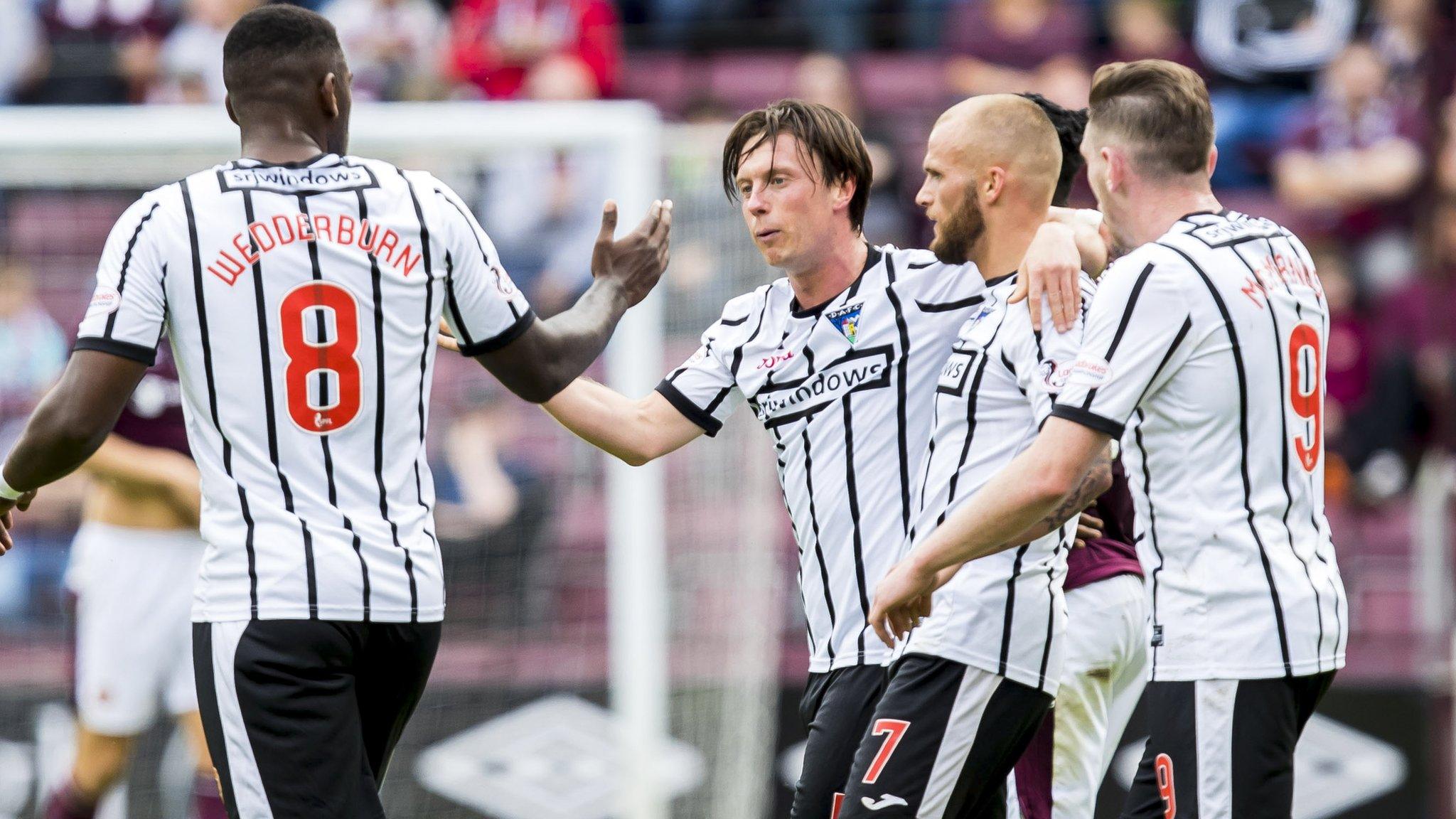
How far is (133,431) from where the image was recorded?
6754mm

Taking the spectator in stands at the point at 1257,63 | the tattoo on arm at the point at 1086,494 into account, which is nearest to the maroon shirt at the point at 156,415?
the tattoo on arm at the point at 1086,494

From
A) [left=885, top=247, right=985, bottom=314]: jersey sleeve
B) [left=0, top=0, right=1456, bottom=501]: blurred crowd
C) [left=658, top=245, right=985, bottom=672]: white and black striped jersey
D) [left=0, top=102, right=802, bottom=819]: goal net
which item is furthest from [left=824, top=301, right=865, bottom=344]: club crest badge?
[left=0, top=0, right=1456, bottom=501]: blurred crowd

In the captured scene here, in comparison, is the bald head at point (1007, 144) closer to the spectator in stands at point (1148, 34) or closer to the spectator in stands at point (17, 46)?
the spectator in stands at point (1148, 34)

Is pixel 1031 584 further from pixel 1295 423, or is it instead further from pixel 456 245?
pixel 456 245

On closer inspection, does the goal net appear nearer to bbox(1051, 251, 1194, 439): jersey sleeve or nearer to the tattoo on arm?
the tattoo on arm

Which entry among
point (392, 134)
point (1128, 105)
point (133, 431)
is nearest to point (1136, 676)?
point (1128, 105)

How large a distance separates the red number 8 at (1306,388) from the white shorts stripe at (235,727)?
7.32 ft

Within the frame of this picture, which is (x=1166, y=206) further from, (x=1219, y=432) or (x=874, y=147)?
(x=874, y=147)

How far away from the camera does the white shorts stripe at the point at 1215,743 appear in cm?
360

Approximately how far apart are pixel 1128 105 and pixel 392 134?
3386 millimetres

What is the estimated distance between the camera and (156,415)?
22.3ft

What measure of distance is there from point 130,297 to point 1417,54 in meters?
8.32

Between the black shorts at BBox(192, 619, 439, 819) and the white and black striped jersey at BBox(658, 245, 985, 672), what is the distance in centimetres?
120

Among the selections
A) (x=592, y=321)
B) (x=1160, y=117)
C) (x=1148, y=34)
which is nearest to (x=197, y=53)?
(x=1148, y=34)
